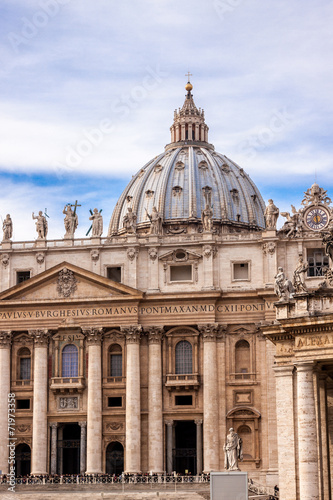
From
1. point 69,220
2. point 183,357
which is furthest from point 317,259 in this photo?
point 69,220

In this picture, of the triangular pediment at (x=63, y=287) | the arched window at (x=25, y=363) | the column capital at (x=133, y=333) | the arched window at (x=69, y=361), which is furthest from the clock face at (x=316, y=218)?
the arched window at (x=25, y=363)

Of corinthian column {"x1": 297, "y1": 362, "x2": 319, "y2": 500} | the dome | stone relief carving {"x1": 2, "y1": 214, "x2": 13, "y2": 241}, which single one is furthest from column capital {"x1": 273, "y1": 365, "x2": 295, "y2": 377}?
the dome

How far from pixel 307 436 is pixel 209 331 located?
4166 cm

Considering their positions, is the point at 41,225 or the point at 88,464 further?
the point at 41,225

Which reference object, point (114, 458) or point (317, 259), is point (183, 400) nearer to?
point (114, 458)

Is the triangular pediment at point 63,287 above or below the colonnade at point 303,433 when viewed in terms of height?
above

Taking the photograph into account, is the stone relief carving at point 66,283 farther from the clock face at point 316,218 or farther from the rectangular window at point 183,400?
the clock face at point 316,218

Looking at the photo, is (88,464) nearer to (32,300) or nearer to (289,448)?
(32,300)

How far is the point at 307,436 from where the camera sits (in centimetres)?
3656

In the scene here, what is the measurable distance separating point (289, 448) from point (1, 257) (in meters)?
48.3

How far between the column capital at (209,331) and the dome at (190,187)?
1537 inches

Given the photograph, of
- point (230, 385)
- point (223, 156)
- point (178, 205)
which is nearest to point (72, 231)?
point (230, 385)

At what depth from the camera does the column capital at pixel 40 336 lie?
8038cm

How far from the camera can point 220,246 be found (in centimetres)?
8006
